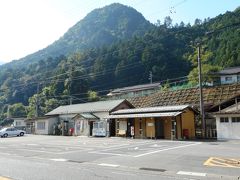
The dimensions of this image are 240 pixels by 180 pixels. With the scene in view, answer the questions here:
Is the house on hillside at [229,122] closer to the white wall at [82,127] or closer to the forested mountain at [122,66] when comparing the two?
the white wall at [82,127]

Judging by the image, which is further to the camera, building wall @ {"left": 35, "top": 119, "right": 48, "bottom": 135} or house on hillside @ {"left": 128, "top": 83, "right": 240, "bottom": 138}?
building wall @ {"left": 35, "top": 119, "right": 48, "bottom": 135}

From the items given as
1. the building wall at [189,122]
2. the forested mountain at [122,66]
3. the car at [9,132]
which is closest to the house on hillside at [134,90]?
the forested mountain at [122,66]

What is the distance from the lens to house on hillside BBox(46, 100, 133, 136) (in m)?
40.6

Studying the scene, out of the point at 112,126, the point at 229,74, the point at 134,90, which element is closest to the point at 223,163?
the point at 112,126

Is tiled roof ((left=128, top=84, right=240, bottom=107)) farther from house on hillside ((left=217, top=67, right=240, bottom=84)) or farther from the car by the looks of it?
house on hillside ((left=217, top=67, right=240, bottom=84))

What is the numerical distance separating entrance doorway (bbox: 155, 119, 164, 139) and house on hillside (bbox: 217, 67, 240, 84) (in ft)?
107

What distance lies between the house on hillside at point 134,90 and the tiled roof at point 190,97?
19.4 m

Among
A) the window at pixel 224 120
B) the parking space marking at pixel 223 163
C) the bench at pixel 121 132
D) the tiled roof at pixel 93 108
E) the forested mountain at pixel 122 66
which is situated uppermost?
the forested mountain at pixel 122 66

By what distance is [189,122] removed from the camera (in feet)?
104

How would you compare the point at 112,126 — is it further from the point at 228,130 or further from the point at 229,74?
the point at 229,74

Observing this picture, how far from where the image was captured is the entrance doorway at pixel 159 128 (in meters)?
33.4

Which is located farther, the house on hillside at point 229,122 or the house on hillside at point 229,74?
the house on hillside at point 229,74

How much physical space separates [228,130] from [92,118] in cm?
2020

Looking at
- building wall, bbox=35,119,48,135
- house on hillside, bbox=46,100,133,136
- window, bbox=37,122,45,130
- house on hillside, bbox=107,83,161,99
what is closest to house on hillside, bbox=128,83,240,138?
house on hillside, bbox=46,100,133,136
